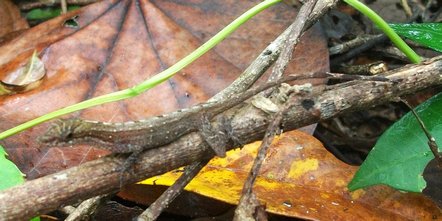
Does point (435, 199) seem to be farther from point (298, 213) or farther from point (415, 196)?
point (298, 213)

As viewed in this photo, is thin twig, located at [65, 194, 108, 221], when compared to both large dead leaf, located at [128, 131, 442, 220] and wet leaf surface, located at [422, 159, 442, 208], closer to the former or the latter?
large dead leaf, located at [128, 131, 442, 220]

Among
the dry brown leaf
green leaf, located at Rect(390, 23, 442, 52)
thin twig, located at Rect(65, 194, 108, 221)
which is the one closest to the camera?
thin twig, located at Rect(65, 194, 108, 221)

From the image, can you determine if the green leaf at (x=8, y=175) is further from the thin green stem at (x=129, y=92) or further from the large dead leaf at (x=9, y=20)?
the large dead leaf at (x=9, y=20)

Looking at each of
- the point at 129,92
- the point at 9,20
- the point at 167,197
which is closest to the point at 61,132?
the point at 129,92

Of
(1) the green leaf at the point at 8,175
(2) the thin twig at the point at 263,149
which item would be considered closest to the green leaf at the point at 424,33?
(2) the thin twig at the point at 263,149

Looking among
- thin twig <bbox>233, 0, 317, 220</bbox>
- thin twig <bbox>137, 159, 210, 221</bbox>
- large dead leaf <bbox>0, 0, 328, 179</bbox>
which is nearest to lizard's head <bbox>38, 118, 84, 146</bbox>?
thin twig <bbox>137, 159, 210, 221</bbox>
